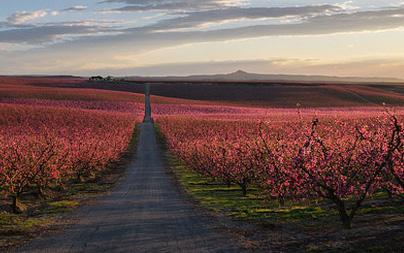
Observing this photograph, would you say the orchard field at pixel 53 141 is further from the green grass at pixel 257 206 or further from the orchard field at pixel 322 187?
the orchard field at pixel 322 187

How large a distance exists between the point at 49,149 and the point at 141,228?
11360 mm

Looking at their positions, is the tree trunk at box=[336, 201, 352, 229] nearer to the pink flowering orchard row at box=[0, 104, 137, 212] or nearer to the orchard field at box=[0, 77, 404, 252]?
the orchard field at box=[0, 77, 404, 252]

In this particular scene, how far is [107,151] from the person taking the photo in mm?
36438

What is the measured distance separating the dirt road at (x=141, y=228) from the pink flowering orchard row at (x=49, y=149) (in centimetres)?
359

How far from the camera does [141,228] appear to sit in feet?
52.1

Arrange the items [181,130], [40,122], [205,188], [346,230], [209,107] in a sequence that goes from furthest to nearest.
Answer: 1. [209,107]
2. [40,122]
3. [181,130]
4. [205,188]
5. [346,230]

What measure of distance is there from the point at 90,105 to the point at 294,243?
91100 millimetres

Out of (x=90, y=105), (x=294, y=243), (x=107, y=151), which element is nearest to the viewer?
(x=294, y=243)

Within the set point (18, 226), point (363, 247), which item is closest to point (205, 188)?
point (18, 226)

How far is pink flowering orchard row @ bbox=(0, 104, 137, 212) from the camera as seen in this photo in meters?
22.2

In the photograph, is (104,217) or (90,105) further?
(90,105)

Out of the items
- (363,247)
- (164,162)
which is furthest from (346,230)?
(164,162)

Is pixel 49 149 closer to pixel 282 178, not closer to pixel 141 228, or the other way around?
pixel 141 228

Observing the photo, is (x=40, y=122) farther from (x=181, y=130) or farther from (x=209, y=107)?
(x=209, y=107)
